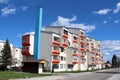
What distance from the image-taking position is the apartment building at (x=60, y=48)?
74375 mm

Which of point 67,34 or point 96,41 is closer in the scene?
point 67,34

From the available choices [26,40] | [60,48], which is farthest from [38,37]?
[60,48]

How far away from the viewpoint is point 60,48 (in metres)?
83.5

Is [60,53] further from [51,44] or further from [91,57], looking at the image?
[91,57]

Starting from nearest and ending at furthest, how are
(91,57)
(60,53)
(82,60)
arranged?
(60,53) → (82,60) → (91,57)

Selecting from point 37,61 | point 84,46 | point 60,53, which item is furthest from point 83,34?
point 37,61

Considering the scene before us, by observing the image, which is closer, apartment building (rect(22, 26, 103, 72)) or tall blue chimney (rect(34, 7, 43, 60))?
tall blue chimney (rect(34, 7, 43, 60))

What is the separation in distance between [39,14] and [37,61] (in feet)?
42.4

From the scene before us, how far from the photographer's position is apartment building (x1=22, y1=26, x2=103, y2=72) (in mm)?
74375

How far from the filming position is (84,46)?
374ft

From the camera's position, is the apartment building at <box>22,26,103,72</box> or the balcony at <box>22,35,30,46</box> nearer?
the balcony at <box>22,35,30,46</box>

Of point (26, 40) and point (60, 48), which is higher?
point (26, 40)

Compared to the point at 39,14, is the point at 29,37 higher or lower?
lower

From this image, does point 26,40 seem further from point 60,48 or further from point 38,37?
point 60,48
